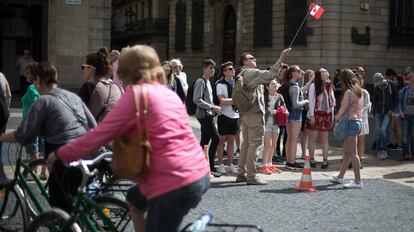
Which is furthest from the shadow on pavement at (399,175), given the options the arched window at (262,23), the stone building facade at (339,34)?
the arched window at (262,23)

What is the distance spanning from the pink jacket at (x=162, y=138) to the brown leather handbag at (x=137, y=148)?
3 cm

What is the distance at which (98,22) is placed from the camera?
67.7 ft

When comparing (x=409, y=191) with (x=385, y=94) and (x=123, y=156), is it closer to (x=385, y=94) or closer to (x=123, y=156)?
(x=385, y=94)

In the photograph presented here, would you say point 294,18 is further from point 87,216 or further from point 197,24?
point 87,216

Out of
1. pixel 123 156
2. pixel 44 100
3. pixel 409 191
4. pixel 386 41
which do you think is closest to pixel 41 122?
pixel 44 100

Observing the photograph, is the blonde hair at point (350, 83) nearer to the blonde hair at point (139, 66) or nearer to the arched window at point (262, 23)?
Result: the blonde hair at point (139, 66)

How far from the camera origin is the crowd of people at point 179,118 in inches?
156

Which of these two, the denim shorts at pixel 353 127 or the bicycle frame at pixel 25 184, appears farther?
the denim shorts at pixel 353 127

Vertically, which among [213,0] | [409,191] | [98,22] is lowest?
[409,191]

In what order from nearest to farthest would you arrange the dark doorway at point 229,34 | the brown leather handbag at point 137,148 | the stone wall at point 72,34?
the brown leather handbag at point 137,148, the stone wall at point 72,34, the dark doorway at point 229,34

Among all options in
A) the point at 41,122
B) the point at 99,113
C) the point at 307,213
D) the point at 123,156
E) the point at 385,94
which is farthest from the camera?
the point at 385,94

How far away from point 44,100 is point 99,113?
4.76ft

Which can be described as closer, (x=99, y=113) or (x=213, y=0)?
(x=99, y=113)

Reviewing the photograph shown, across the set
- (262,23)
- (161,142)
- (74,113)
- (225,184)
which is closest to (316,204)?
(225,184)
